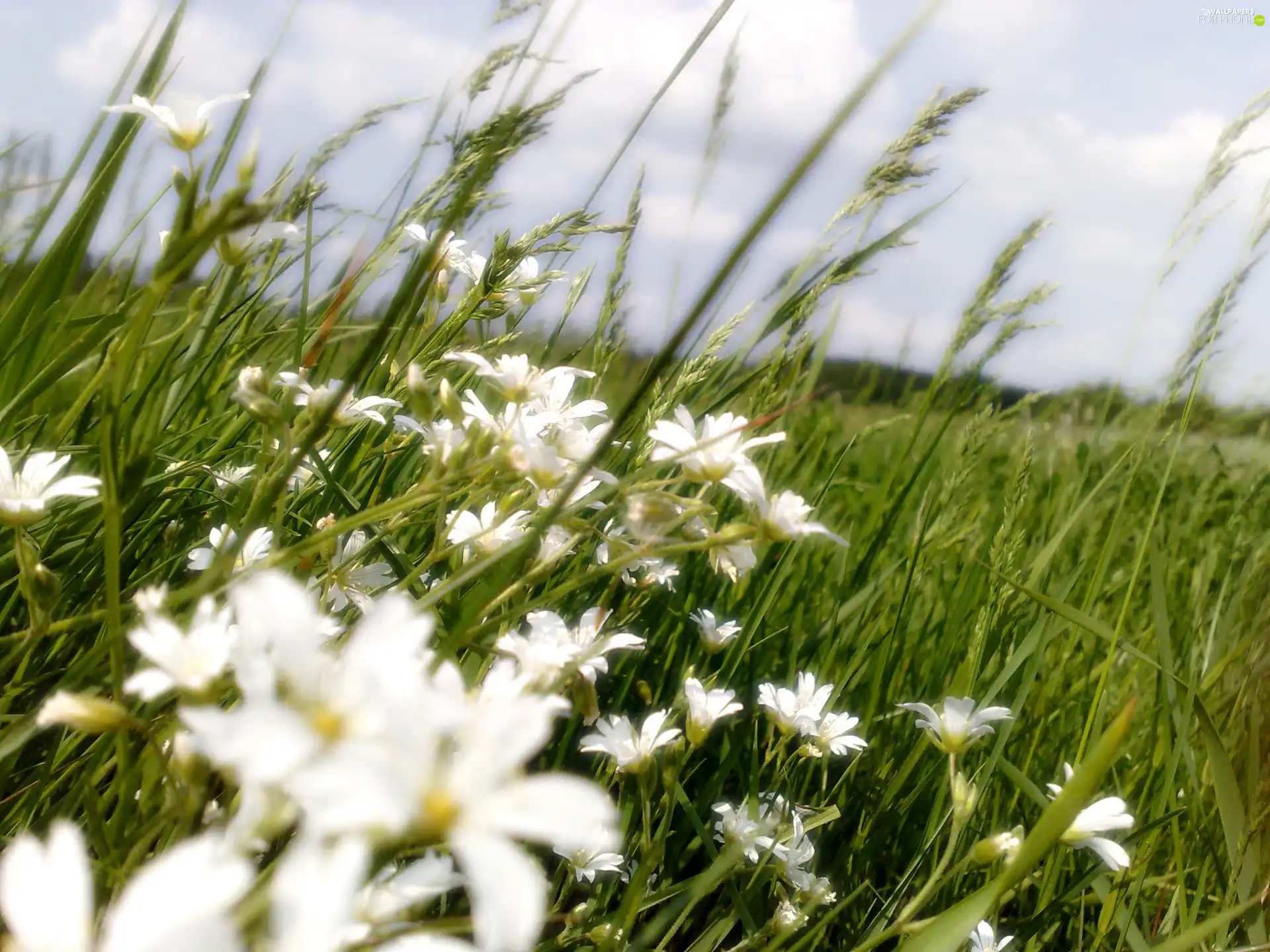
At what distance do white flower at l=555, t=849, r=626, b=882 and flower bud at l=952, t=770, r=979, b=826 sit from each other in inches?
13.1

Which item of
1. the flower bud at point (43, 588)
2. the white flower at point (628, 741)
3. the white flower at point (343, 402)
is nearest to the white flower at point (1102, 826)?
the white flower at point (628, 741)

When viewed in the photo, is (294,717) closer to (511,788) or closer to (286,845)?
(511,788)

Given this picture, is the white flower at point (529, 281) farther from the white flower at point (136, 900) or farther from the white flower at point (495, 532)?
the white flower at point (136, 900)

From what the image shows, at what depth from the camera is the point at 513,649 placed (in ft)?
2.43

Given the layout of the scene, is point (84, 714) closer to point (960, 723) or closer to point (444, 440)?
point (444, 440)

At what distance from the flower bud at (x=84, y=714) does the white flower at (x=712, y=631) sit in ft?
2.73

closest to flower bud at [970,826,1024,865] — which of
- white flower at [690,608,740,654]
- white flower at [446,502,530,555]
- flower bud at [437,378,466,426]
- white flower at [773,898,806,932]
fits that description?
white flower at [773,898,806,932]

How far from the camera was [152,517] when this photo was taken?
106 cm

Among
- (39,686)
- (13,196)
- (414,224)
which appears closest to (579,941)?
(39,686)

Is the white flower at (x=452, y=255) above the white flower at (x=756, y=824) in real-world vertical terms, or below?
above

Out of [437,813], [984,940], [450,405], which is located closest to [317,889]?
[437,813]

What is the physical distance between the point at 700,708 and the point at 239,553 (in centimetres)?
48

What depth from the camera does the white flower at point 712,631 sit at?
1.25 m

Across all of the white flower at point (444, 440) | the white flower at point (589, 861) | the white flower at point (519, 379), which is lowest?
the white flower at point (589, 861)
